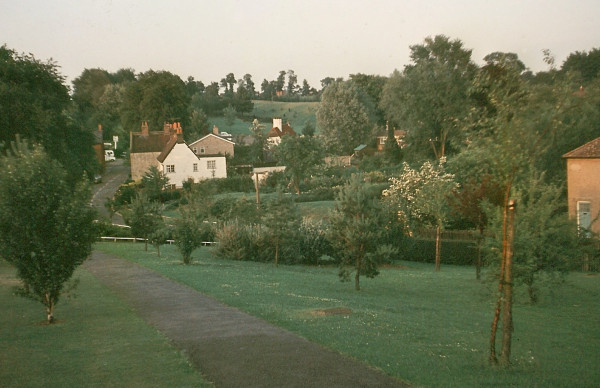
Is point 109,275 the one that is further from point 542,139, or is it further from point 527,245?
point 542,139

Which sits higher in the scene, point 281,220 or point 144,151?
point 144,151

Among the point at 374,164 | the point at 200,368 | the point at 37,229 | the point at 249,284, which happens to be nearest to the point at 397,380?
the point at 200,368

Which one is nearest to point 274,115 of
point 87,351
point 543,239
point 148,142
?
point 148,142

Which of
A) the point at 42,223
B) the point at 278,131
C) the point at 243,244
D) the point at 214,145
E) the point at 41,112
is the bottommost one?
the point at 243,244

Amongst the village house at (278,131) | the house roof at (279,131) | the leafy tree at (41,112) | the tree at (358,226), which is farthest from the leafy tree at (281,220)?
the house roof at (279,131)

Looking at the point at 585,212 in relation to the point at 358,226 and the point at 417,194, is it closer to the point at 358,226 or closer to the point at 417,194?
the point at 417,194

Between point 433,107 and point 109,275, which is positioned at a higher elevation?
point 433,107

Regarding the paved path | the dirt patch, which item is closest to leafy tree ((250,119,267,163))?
the paved path

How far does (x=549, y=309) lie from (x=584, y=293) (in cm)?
379

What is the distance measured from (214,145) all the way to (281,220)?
5363 cm

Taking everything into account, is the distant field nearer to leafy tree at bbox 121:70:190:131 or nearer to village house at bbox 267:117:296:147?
village house at bbox 267:117:296:147

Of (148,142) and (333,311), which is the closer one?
(333,311)

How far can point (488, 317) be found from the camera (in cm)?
1652

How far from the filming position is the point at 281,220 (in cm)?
3050
